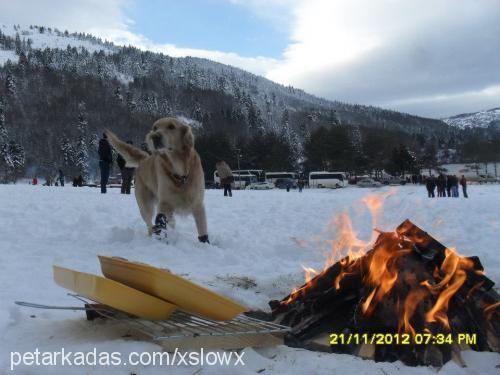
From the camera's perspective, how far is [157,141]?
21.5 ft

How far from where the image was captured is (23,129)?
11356 cm

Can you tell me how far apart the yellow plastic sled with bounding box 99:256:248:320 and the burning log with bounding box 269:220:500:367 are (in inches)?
20.7

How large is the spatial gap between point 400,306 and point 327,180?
53128 mm

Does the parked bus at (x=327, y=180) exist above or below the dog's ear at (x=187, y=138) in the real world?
below

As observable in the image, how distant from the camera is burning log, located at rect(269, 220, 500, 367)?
9.68 feet

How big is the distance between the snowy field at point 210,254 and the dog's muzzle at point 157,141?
131 cm

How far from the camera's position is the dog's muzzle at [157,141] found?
6.55 metres

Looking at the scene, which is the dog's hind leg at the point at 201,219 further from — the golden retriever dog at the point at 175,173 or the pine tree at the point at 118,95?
the pine tree at the point at 118,95

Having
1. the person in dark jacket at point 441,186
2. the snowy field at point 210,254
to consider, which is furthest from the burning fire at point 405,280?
the person in dark jacket at point 441,186

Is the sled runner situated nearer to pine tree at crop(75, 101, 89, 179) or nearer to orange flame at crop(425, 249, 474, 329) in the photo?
orange flame at crop(425, 249, 474, 329)

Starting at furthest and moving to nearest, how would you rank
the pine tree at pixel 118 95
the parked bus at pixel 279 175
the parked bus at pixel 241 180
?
1. the pine tree at pixel 118 95
2. the parked bus at pixel 279 175
3. the parked bus at pixel 241 180

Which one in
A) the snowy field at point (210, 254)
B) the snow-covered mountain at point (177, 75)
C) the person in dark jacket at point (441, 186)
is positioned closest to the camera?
the snowy field at point (210, 254)

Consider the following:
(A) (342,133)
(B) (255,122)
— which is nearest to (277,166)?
(A) (342,133)

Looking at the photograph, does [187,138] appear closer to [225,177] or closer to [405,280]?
[405,280]
